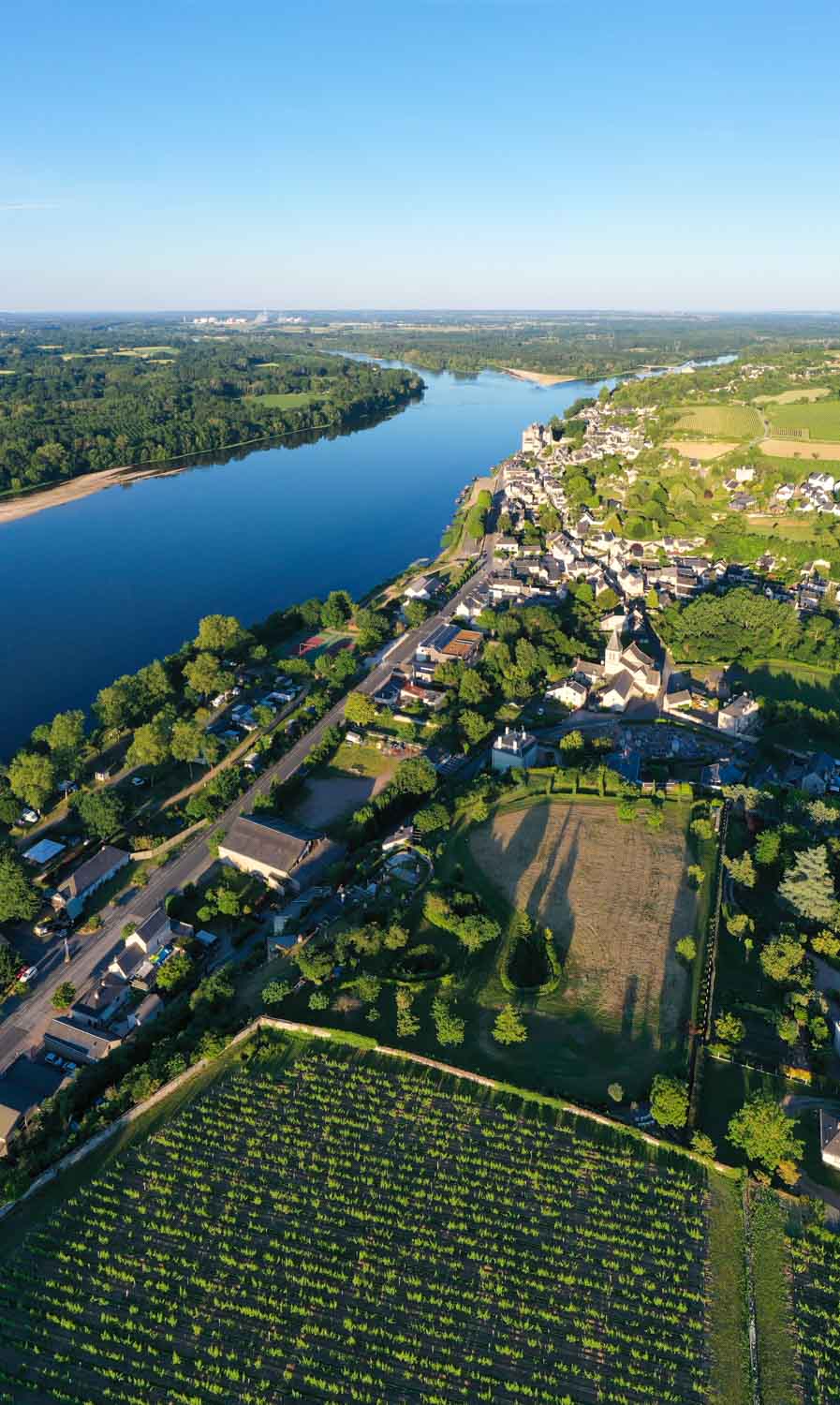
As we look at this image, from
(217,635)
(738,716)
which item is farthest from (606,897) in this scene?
(217,635)

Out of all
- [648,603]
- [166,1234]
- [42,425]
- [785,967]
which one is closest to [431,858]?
[785,967]

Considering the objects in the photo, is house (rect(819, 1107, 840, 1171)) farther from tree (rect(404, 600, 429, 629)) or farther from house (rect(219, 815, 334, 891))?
tree (rect(404, 600, 429, 629))

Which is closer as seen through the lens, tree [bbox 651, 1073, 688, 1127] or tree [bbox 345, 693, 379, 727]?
tree [bbox 651, 1073, 688, 1127]

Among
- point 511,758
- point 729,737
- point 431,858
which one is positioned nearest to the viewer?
point 431,858

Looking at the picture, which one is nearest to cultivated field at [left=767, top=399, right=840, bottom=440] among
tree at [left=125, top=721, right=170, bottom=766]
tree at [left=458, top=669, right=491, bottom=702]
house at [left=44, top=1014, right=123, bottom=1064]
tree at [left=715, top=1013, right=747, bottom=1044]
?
tree at [left=458, top=669, right=491, bottom=702]

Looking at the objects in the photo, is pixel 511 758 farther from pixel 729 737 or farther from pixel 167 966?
pixel 167 966

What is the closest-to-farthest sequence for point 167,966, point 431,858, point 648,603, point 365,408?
1. point 167,966
2. point 431,858
3. point 648,603
4. point 365,408

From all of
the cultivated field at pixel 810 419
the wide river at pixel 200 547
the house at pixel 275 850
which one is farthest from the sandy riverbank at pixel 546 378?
the house at pixel 275 850
